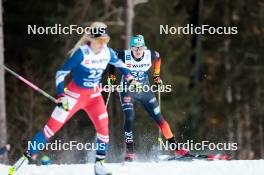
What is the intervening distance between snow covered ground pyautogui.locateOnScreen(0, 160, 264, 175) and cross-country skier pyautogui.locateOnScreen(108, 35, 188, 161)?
436mm

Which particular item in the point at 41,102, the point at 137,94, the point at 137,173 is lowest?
the point at 137,173

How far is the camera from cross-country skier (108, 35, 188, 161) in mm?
11039

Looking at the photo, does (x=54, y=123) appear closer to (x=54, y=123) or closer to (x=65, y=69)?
(x=54, y=123)

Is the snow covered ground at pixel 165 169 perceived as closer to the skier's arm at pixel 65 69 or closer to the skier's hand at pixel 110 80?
the skier's hand at pixel 110 80

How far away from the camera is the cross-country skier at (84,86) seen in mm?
9383

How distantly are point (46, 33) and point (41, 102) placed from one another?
4.48m

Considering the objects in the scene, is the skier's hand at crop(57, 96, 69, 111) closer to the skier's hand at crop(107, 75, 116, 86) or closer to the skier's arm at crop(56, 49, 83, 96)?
the skier's arm at crop(56, 49, 83, 96)

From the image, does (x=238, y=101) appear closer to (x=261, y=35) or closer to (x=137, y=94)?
(x=261, y=35)

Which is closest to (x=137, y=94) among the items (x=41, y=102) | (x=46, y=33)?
(x=41, y=102)

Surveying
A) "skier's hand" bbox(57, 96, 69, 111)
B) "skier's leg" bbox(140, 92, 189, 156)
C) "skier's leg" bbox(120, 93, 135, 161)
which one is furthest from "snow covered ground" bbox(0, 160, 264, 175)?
"skier's hand" bbox(57, 96, 69, 111)

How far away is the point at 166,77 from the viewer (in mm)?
30031

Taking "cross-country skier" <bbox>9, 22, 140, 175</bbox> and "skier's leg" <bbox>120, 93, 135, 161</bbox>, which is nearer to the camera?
"cross-country skier" <bbox>9, 22, 140, 175</bbox>

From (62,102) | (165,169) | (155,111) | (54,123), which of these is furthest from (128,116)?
(62,102)

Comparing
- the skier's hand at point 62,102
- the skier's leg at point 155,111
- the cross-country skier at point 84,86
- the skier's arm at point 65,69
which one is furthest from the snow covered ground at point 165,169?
the skier's arm at point 65,69
